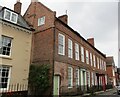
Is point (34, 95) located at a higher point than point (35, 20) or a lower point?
lower

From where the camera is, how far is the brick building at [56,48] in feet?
57.6

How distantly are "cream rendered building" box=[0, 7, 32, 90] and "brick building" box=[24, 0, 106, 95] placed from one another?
1.66m

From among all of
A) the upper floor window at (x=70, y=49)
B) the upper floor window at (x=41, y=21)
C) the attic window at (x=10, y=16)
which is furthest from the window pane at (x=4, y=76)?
the upper floor window at (x=70, y=49)

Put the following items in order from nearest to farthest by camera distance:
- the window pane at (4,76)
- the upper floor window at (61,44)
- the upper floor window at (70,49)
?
Answer: the window pane at (4,76)
the upper floor window at (61,44)
the upper floor window at (70,49)

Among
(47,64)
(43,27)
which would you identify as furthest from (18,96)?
(43,27)

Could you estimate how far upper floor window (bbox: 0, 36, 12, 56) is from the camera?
15.6 m

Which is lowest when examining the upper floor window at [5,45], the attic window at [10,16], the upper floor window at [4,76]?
the upper floor window at [4,76]

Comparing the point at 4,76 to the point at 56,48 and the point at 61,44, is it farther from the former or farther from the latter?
the point at 61,44

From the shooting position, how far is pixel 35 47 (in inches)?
770

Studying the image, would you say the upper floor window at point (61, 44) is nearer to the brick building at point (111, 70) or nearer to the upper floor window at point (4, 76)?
the upper floor window at point (4, 76)

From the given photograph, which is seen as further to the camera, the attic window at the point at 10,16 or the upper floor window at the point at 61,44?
the upper floor window at the point at 61,44

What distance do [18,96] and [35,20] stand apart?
9854 mm

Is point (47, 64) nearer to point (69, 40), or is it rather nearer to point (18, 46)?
point (18, 46)

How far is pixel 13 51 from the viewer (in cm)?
1641
